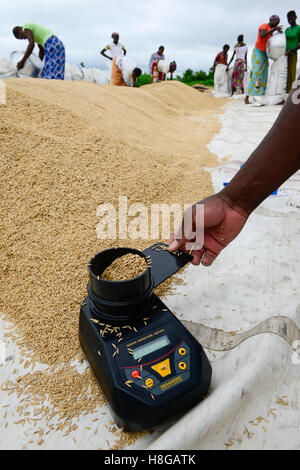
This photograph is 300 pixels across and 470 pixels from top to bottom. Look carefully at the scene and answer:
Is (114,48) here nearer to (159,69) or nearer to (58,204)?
(159,69)

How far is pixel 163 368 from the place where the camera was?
601 millimetres

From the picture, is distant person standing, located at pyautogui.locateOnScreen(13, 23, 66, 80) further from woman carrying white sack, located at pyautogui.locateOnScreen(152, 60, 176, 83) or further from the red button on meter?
the red button on meter

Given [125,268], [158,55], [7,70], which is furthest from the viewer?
[158,55]

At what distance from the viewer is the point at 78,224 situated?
3.76 feet

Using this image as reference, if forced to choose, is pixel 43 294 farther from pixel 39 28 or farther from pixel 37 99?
pixel 39 28

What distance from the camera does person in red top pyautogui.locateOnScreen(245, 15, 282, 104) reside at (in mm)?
4727

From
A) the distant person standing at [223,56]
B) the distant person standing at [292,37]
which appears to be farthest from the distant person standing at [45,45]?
the distant person standing at [223,56]

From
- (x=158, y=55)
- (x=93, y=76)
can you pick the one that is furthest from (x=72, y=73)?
(x=158, y=55)

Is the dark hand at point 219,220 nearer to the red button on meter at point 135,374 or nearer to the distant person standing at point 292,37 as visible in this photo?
the red button on meter at point 135,374

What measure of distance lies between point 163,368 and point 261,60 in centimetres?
594

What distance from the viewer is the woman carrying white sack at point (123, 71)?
511 cm

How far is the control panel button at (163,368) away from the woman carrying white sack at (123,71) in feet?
18.2
